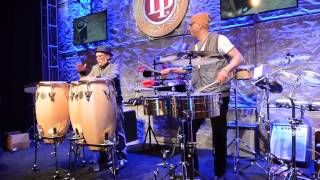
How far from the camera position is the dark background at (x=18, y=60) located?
7137mm

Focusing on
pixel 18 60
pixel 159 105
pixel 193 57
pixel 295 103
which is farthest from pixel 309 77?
pixel 18 60

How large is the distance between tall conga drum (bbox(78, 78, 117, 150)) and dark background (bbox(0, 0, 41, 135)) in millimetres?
4118

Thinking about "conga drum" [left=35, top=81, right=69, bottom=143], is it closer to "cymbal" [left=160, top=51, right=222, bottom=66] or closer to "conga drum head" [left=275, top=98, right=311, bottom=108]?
"cymbal" [left=160, top=51, right=222, bottom=66]

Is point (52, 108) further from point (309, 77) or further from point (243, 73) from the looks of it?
point (309, 77)

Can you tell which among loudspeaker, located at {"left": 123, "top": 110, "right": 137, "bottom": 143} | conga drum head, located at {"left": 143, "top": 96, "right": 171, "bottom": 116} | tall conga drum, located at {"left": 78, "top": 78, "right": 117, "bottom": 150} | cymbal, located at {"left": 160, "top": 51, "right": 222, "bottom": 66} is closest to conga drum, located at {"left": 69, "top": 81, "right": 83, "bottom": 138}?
tall conga drum, located at {"left": 78, "top": 78, "right": 117, "bottom": 150}

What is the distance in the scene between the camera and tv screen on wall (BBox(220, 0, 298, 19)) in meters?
4.52

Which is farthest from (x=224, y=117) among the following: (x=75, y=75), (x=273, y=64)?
(x=75, y=75)

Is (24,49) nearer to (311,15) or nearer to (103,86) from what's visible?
(103,86)

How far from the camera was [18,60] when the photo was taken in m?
7.34

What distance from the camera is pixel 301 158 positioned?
13.3 ft

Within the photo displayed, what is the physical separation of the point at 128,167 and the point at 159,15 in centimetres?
294

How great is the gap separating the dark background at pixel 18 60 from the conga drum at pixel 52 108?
10.9ft

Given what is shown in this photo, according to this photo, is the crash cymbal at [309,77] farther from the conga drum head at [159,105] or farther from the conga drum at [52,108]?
the conga drum at [52,108]

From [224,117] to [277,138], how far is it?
1.18 m
